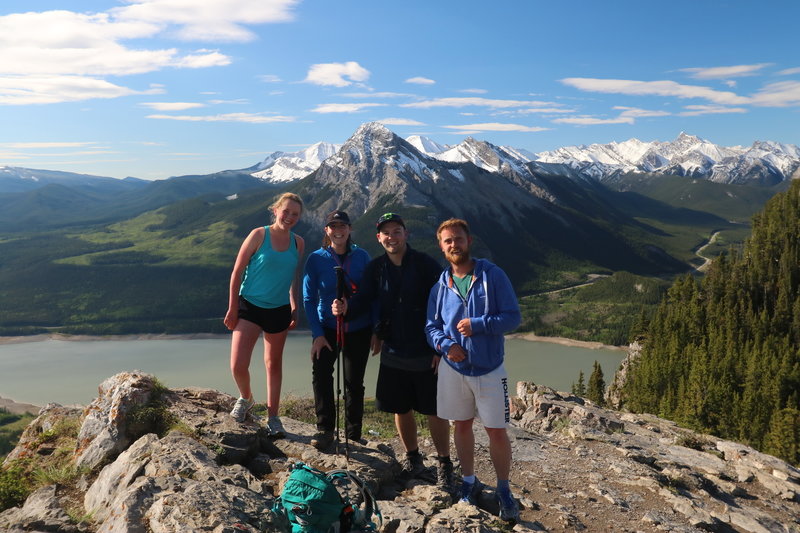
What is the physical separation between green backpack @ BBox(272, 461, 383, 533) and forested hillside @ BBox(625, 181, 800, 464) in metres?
47.4

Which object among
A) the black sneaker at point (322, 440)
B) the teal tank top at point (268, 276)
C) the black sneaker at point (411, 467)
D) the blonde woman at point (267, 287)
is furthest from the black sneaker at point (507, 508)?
the teal tank top at point (268, 276)

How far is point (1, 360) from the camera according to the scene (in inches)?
3900

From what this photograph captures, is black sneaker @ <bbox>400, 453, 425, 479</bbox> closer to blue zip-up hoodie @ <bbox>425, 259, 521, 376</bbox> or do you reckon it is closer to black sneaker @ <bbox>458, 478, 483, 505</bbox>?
black sneaker @ <bbox>458, 478, 483, 505</bbox>

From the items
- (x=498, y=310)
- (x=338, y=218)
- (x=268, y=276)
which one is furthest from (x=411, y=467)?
(x=338, y=218)

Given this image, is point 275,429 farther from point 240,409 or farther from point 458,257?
point 458,257

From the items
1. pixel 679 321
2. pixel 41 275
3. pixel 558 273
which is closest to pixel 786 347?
pixel 679 321

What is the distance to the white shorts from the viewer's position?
18.3ft

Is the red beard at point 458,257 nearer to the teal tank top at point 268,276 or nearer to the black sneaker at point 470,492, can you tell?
the teal tank top at point 268,276

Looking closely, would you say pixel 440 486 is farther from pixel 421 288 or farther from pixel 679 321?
pixel 679 321

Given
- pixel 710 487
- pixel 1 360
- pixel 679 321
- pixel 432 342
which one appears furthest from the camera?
pixel 1 360

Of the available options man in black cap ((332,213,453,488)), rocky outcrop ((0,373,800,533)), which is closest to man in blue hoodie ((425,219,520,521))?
man in black cap ((332,213,453,488))

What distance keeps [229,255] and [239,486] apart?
19529 cm

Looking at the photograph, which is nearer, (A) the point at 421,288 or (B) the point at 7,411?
(A) the point at 421,288

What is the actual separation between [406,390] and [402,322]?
0.91 m
